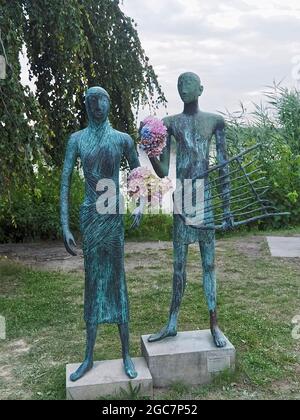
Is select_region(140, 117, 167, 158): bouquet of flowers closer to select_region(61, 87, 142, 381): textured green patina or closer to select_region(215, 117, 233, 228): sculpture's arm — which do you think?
select_region(61, 87, 142, 381): textured green patina

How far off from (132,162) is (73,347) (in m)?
1.77

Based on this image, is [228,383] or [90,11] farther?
[90,11]

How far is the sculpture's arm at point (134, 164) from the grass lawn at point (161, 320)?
1.16 metres

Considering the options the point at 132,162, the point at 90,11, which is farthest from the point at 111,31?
the point at 132,162

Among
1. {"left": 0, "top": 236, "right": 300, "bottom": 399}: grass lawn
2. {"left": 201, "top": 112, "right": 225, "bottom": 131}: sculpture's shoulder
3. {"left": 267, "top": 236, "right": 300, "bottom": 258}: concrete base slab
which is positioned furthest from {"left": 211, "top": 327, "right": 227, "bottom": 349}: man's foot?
{"left": 267, "top": 236, "right": 300, "bottom": 258}: concrete base slab

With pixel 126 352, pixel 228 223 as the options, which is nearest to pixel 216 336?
pixel 126 352

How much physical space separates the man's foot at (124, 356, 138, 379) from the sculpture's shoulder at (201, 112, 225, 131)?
5.33 ft

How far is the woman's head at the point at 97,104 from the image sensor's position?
10.0ft

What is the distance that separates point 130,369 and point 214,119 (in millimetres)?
1716

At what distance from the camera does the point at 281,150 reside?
905 cm

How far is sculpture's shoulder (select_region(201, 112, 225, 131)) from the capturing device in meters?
3.46

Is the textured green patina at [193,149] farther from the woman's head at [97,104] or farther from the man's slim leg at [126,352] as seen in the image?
the man's slim leg at [126,352]

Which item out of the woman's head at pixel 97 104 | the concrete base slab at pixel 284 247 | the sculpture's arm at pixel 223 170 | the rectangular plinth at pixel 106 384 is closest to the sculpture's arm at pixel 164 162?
the sculpture's arm at pixel 223 170
